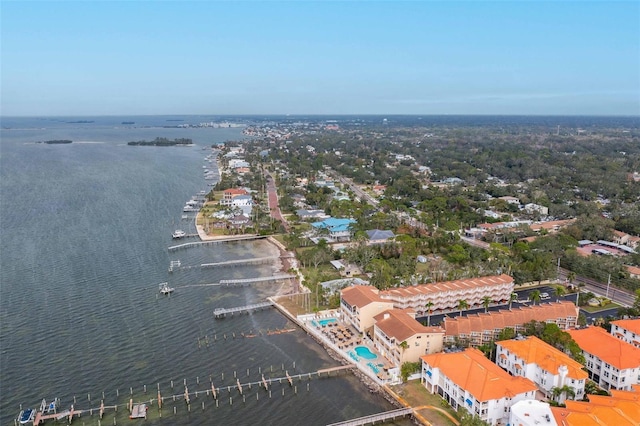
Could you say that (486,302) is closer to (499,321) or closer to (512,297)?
(512,297)

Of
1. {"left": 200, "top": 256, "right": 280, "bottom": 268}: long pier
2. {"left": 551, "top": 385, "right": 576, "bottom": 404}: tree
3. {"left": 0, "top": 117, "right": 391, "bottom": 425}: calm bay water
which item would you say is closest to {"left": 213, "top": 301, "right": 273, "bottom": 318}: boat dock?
{"left": 0, "top": 117, "right": 391, "bottom": 425}: calm bay water

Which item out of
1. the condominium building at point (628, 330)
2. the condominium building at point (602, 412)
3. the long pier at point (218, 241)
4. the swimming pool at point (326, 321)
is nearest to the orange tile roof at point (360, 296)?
the swimming pool at point (326, 321)

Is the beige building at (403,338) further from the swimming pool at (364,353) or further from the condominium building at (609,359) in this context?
the condominium building at (609,359)

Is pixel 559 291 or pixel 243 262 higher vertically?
pixel 559 291

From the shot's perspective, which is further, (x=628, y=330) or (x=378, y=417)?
(x=628, y=330)

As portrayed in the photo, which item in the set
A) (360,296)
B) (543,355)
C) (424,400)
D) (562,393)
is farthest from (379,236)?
(562,393)

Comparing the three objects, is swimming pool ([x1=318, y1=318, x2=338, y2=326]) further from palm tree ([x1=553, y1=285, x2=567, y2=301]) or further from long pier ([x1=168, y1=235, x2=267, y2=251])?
long pier ([x1=168, y1=235, x2=267, y2=251])
